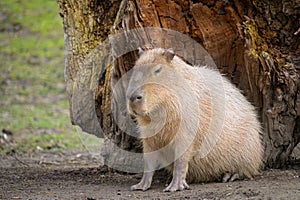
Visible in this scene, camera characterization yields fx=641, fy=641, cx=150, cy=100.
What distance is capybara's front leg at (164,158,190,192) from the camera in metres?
4.59

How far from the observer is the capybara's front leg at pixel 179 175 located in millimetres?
4590

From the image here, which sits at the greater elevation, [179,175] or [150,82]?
[150,82]

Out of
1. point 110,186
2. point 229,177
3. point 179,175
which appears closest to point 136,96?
point 179,175

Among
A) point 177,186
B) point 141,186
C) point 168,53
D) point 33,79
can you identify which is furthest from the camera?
point 33,79

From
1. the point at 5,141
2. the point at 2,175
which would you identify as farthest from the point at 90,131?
the point at 5,141

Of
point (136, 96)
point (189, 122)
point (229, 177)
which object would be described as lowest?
point (229, 177)

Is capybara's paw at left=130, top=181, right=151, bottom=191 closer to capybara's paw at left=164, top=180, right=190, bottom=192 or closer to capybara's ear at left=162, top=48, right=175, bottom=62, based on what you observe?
capybara's paw at left=164, top=180, right=190, bottom=192

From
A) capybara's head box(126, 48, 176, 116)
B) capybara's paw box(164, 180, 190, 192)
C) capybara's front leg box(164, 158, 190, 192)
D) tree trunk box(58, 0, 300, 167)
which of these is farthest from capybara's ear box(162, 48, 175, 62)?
capybara's paw box(164, 180, 190, 192)

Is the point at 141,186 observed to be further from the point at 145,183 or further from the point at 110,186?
the point at 110,186

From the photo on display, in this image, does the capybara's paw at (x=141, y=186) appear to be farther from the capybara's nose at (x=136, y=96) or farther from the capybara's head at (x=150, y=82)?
the capybara's nose at (x=136, y=96)

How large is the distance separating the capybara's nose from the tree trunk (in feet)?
2.80

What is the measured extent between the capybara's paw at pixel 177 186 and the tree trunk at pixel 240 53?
81 cm

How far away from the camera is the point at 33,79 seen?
35.4 ft

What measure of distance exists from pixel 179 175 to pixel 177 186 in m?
0.09
